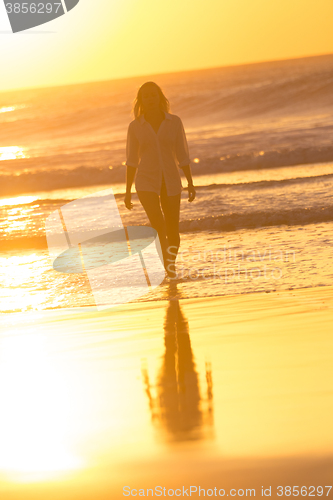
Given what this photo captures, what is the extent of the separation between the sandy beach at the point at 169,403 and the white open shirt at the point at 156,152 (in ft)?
4.20

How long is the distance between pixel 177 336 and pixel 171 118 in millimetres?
2000

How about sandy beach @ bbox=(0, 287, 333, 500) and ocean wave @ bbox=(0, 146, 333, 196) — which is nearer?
sandy beach @ bbox=(0, 287, 333, 500)

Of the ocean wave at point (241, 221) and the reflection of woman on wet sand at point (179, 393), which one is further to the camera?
the ocean wave at point (241, 221)

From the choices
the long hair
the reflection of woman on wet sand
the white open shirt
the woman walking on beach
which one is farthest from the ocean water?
the long hair

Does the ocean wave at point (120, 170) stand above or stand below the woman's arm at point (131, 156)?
above

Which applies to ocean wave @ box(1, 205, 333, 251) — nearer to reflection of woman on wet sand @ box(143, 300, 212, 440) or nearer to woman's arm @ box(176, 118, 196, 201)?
woman's arm @ box(176, 118, 196, 201)

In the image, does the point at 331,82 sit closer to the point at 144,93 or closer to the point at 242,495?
the point at 144,93

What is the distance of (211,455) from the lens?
2348mm

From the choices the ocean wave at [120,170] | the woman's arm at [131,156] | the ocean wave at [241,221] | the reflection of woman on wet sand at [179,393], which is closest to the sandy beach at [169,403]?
the reflection of woman on wet sand at [179,393]

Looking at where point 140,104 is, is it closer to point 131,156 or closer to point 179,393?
point 131,156

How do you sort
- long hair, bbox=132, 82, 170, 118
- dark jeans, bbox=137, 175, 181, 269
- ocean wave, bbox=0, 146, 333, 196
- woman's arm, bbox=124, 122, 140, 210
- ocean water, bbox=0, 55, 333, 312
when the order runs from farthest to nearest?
ocean wave, bbox=0, 146, 333, 196, ocean water, bbox=0, 55, 333, 312, dark jeans, bbox=137, 175, 181, 269, woman's arm, bbox=124, 122, 140, 210, long hair, bbox=132, 82, 170, 118

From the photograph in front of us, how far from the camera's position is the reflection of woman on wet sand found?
2627 mm

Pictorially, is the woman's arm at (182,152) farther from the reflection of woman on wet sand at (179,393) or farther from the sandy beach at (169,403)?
the reflection of woman on wet sand at (179,393)

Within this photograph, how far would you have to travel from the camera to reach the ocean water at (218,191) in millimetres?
5574
